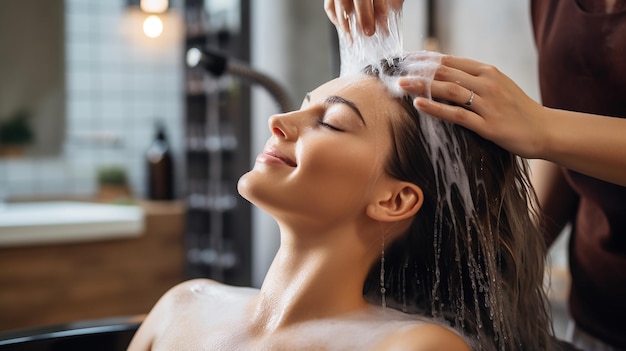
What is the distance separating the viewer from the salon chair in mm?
1330

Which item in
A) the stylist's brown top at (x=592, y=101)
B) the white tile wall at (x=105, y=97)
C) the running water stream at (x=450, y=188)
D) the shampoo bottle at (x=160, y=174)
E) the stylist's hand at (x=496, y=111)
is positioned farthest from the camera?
the white tile wall at (x=105, y=97)

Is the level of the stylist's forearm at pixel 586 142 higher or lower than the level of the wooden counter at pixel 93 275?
higher

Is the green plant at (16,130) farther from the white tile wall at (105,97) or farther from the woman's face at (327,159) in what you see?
the woman's face at (327,159)

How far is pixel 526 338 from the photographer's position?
111 centimetres

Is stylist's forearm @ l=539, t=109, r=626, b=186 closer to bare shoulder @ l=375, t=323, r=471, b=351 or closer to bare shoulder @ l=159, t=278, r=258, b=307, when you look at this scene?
bare shoulder @ l=375, t=323, r=471, b=351

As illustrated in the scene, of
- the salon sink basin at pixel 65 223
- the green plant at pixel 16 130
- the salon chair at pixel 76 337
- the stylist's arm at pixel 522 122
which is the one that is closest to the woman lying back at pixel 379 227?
the stylist's arm at pixel 522 122

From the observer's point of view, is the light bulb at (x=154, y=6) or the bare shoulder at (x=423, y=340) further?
the light bulb at (x=154, y=6)

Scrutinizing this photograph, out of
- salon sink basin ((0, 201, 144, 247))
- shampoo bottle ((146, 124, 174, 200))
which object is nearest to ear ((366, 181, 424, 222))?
salon sink basin ((0, 201, 144, 247))

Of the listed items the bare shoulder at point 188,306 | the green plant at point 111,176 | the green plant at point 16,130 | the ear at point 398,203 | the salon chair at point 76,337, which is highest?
the ear at point 398,203

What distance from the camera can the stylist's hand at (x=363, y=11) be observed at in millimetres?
1068

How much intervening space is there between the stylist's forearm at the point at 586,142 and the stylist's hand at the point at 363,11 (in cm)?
36

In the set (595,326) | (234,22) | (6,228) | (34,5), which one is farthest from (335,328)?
(234,22)

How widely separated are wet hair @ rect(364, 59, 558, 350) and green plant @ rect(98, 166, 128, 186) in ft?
9.89

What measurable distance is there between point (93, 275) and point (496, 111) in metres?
2.63
